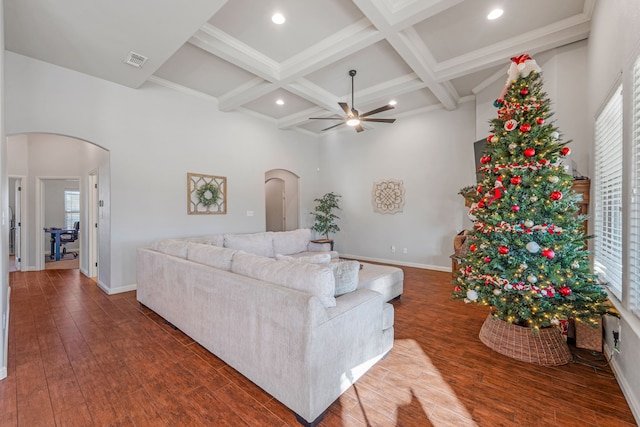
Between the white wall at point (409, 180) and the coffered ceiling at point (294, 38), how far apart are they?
1078 millimetres

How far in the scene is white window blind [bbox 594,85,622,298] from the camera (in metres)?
2.20

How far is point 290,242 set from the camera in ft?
16.8

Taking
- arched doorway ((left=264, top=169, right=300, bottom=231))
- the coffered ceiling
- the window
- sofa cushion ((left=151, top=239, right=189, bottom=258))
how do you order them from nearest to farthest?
the coffered ceiling, sofa cushion ((left=151, top=239, right=189, bottom=258)), arched doorway ((left=264, top=169, right=300, bottom=231)), the window

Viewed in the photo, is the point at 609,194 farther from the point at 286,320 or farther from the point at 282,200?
the point at 282,200

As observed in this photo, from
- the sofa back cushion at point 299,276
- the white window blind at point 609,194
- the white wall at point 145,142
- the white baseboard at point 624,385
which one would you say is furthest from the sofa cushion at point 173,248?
the white window blind at point 609,194

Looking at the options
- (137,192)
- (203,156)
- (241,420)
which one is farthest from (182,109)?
(241,420)

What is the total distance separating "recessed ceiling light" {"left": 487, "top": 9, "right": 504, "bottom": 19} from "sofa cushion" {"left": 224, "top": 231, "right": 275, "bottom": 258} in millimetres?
4165

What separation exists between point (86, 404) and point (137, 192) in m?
3.24

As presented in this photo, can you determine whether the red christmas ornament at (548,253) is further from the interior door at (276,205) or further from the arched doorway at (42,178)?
the arched doorway at (42,178)

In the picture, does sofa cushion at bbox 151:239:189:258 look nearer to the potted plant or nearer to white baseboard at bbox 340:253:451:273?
the potted plant

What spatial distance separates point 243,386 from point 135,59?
12.5 feet

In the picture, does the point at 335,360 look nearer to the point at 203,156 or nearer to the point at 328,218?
the point at 203,156

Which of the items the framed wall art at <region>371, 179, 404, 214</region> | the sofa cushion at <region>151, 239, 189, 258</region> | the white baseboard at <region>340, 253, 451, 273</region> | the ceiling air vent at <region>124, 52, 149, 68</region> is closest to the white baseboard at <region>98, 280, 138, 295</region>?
the sofa cushion at <region>151, 239, 189, 258</region>

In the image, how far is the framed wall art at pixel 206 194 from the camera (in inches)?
195
